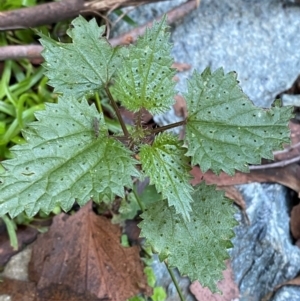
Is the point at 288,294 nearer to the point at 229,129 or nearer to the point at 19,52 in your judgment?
the point at 229,129

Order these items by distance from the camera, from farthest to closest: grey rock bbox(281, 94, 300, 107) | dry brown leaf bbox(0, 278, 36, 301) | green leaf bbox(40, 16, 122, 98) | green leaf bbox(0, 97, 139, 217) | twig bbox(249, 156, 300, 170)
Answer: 1. grey rock bbox(281, 94, 300, 107)
2. twig bbox(249, 156, 300, 170)
3. dry brown leaf bbox(0, 278, 36, 301)
4. green leaf bbox(40, 16, 122, 98)
5. green leaf bbox(0, 97, 139, 217)

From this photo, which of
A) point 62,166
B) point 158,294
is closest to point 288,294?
point 158,294

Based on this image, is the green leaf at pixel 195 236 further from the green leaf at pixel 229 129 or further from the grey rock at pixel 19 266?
the grey rock at pixel 19 266

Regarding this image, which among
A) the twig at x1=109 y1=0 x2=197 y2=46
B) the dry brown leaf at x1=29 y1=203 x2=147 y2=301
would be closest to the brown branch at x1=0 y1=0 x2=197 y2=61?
the twig at x1=109 y1=0 x2=197 y2=46

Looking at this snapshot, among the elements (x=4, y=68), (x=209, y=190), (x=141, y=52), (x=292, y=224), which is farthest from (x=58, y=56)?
(x=292, y=224)

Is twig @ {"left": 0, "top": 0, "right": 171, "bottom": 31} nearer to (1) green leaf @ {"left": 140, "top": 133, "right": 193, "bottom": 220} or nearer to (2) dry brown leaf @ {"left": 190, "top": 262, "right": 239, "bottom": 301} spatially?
(1) green leaf @ {"left": 140, "top": 133, "right": 193, "bottom": 220}
